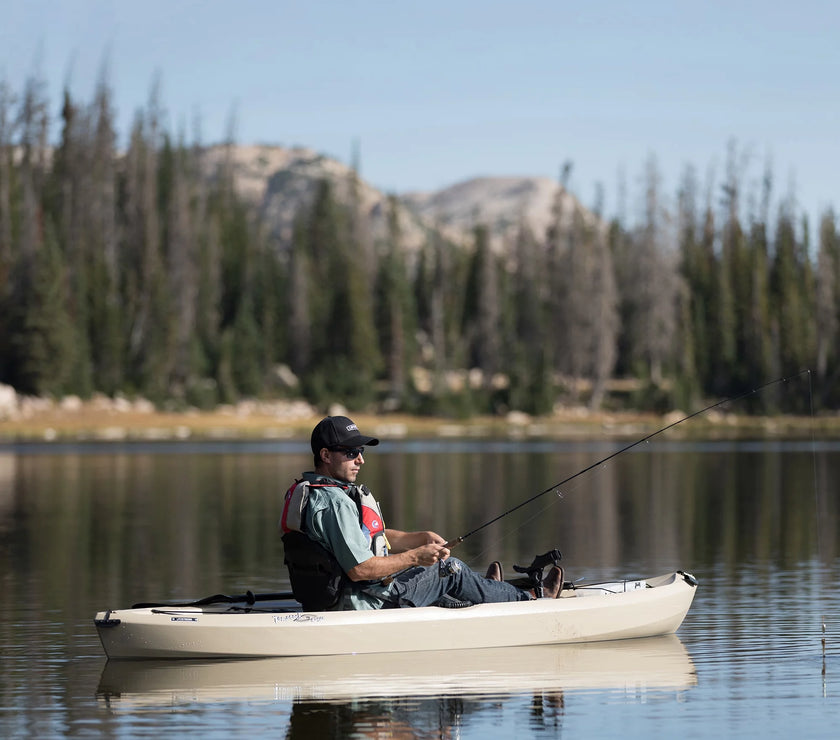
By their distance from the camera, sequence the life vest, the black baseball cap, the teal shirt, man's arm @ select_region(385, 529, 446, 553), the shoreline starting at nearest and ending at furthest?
the black baseball cap
the teal shirt
the life vest
man's arm @ select_region(385, 529, 446, 553)
the shoreline

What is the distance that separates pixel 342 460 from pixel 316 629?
4.97ft

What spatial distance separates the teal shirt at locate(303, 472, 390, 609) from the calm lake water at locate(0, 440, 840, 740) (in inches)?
38.7

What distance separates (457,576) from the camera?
40.3 ft

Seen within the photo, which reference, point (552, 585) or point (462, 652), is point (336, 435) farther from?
point (552, 585)

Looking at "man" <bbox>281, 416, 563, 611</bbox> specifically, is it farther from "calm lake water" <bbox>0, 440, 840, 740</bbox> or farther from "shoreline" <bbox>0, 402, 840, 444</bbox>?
"shoreline" <bbox>0, 402, 840, 444</bbox>

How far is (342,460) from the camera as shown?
37.6 feet

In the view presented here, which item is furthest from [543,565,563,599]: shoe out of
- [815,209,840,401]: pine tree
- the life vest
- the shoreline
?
[815,209,840,401]: pine tree

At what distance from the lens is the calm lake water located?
33.4ft

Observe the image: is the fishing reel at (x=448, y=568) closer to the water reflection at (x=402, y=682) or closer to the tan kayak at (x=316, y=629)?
the tan kayak at (x=316, y=629)

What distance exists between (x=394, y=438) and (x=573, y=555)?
60.2m

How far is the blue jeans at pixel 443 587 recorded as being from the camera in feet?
39.9

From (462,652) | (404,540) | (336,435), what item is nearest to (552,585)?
(462,652)

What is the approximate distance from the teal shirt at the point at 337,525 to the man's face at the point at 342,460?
4.5 inches

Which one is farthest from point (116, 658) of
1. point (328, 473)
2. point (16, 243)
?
point (16, 243)
